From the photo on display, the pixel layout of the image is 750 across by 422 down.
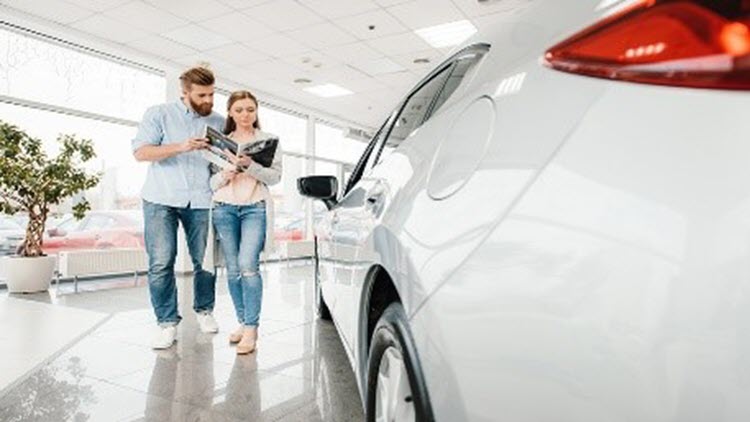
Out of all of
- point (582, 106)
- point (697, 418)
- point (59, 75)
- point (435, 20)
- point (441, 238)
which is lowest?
point (697, 418)

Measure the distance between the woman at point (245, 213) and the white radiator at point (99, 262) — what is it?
3650 mm

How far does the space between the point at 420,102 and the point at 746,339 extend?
104 centimetres

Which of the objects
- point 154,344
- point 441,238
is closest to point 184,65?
point 154,344

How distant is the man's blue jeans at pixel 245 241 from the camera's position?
8.86 ft

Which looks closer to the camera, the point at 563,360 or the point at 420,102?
the point at 563,360

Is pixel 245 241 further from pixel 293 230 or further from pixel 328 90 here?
pixel 293 230

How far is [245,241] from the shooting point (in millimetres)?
2701

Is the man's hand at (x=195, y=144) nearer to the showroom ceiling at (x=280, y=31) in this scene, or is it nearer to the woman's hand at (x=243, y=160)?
the woman's hand at (x=243, y=160)

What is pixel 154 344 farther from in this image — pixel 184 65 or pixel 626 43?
pixel 184 65

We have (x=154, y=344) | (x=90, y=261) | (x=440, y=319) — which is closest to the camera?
(x=440, y=319)

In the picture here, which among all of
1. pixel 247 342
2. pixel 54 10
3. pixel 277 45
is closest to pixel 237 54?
pixel 277 45

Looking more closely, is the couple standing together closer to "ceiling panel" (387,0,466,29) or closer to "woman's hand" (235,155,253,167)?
"woman's hand" (235,155,253,167)

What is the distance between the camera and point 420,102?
1.37 m

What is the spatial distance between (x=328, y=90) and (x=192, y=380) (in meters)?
7.53
